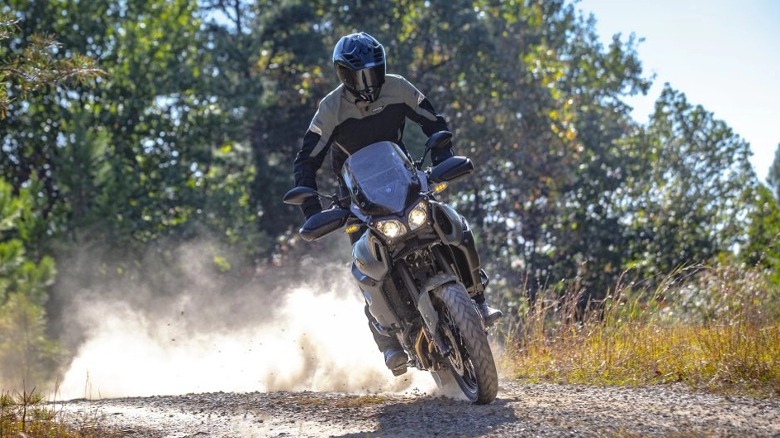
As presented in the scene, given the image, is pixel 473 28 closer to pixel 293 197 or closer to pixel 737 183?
pixel 737 183

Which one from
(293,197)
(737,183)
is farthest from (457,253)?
(737,183)

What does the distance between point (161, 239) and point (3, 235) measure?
6.74 metres

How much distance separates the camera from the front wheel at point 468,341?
7.20 meters

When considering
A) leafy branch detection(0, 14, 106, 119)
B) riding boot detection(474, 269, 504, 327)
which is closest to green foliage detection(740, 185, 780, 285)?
riding boot detection(474, 269, 504, 327)

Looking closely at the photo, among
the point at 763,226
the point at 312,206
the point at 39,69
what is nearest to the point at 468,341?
the point at 312,206

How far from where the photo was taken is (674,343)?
9.11m

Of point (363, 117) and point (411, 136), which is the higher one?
point (411, 136)

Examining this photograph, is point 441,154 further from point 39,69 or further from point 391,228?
point 39,69

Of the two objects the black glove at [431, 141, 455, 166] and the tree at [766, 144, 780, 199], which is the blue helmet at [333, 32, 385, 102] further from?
the tree at [766, 144, 780, 199]

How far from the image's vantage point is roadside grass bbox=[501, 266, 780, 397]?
7.98 meters

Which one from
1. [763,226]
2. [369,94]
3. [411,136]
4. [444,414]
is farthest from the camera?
[411,136]

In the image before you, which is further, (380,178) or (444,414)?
(380,178)

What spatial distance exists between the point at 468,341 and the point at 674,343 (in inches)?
102

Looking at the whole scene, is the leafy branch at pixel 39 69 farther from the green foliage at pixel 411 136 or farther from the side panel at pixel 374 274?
the green foliage at pixel 411 136
